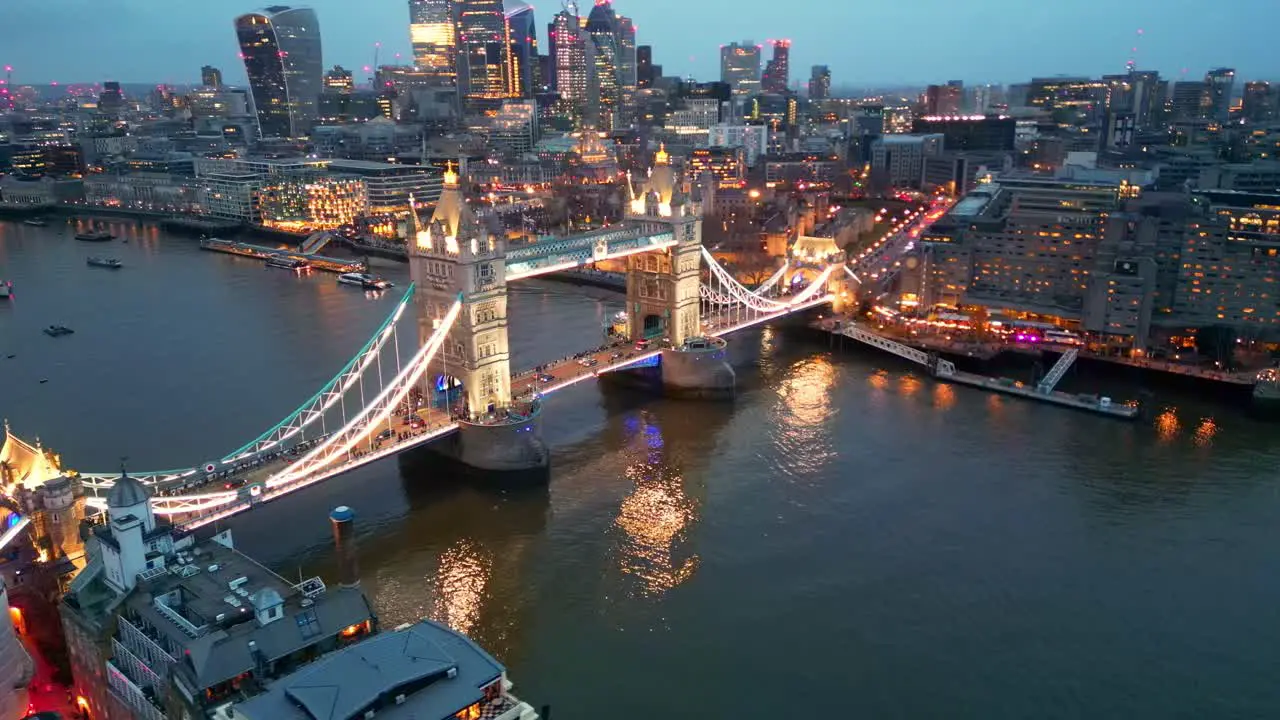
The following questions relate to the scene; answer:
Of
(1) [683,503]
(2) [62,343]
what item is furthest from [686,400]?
(2) [62,343]

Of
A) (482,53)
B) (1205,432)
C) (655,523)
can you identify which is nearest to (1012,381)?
(1205,432)

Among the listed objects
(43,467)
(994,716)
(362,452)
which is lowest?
(994,716)

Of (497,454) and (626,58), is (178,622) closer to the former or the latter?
(497,454)

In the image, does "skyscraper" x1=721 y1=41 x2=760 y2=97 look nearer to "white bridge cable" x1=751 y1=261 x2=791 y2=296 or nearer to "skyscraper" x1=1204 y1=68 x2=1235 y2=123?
"skyscraper" x1=1204 y1=68 x2=1235 y2=123

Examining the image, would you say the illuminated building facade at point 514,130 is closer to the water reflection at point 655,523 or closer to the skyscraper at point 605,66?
the skyscraper at point 605,66

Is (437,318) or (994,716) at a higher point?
(437,318)

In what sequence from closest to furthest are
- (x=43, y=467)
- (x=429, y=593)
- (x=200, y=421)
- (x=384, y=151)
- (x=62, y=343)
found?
(x=43, y=467) < (x=429, y=593) < (x=200, y=421) < (x=62, y=343) < (x=384, y=151)

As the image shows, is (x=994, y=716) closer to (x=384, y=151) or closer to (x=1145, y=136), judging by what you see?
(x=1145, y=136)
